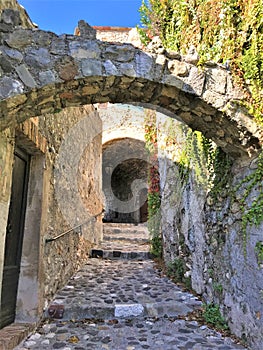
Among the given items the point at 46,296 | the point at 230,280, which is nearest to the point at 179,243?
the point at 230,280

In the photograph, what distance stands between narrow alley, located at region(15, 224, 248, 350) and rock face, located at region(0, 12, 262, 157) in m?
1.66

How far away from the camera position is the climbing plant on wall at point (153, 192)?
5.60 meters

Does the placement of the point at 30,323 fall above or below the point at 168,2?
below

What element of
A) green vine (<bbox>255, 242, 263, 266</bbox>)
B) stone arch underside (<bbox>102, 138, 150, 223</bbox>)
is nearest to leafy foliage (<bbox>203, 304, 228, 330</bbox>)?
green vine (<bbox>255, 242, 263, 266</bbox>)

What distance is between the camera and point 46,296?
300 centimetres

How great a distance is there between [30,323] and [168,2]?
3324mm

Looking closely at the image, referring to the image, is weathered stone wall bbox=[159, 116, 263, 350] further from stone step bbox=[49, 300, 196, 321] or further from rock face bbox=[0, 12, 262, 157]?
rock face bbox=[0, 12, 262, 157]

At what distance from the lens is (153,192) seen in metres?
6.19

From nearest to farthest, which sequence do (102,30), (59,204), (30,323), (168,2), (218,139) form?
(218,139)
(30,323)
(168,2)
(59,204)
(102,30)

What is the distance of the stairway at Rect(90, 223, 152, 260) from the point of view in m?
5.76

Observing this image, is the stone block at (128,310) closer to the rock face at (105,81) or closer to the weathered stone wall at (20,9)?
the rock face at (105,81)

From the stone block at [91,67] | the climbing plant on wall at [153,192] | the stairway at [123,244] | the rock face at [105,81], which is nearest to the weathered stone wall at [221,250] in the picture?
the rock face at [105,81]

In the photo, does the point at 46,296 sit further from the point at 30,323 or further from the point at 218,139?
the point at 218,139

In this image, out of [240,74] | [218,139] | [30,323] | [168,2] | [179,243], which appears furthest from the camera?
[179,243]
